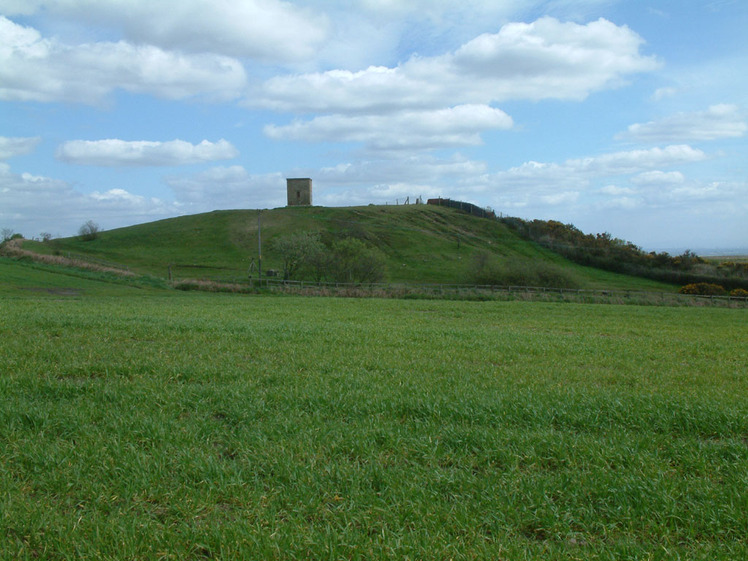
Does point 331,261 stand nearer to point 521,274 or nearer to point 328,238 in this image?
point 521,274

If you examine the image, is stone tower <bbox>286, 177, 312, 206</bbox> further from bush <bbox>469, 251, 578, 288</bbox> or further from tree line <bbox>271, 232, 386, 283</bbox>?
bush <bbox>469, 251, 578, 288</bbox>

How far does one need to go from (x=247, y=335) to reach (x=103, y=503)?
8706 millimetres

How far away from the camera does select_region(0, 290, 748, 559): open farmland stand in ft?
12.7

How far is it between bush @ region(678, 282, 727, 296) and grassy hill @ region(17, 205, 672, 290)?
8.84ft

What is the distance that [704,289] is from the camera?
216 feet

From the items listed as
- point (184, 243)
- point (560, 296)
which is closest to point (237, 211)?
point (184, 243)

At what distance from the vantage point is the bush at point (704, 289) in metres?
64.8

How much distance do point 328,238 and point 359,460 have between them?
83981 millimetres

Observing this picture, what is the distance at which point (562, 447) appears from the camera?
5.44 m

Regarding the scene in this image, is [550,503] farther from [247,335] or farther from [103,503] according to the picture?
[247,335]

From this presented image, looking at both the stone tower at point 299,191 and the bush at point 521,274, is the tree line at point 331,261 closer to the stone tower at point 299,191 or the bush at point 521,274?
the bush at point 521,274

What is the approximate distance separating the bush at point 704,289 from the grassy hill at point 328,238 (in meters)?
2.69

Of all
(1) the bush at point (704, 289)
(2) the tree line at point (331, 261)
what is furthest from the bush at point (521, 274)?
(1) the bush at point (704, 289)

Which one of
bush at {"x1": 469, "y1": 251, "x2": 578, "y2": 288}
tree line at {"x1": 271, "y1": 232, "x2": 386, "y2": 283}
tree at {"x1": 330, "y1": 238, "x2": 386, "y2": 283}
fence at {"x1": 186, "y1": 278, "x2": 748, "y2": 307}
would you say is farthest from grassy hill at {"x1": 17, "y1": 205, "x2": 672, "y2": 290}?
fence at {"x1": 186, "y1": 278, "x2": 748, "y2": 307}
